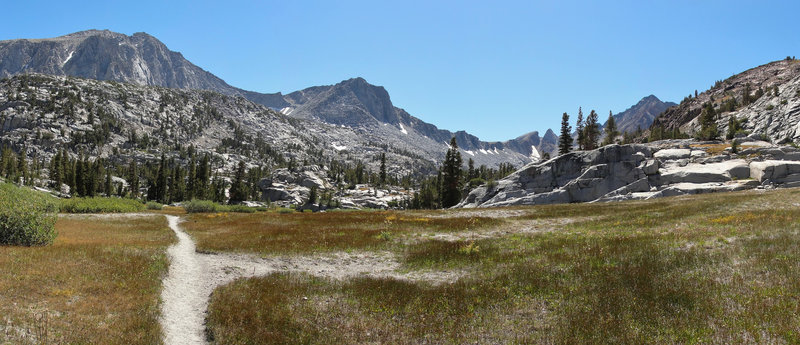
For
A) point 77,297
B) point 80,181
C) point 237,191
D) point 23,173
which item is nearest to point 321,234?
point 77,297

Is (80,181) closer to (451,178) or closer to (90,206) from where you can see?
(90,206)

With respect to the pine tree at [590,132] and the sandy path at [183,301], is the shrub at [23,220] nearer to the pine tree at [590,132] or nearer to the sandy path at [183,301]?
the sandy path at [183,301]

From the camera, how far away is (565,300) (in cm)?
1196

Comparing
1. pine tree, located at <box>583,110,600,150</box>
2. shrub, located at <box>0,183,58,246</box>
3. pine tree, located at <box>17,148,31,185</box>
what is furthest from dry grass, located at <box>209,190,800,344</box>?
pine tree, located at <box>17,148,31,185</box>

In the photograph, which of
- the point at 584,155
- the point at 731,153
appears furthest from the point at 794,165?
the point at 584,155

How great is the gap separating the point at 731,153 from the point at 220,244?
89739 mm

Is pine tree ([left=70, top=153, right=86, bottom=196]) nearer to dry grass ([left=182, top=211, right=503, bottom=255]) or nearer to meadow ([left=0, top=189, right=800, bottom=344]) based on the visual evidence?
dry grass ([left=182, top=211, right=503, bottom=255])

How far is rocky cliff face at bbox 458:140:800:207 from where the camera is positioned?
56.4 meters

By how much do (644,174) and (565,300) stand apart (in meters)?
77.4

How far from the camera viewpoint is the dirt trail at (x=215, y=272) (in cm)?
1161

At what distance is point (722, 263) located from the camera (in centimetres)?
1373

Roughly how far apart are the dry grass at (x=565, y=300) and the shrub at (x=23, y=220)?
48.0 ft

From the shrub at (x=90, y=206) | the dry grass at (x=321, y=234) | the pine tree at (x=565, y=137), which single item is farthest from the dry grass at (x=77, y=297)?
the pine tree at (x=565, y=137)

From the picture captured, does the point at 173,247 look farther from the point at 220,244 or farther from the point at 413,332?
the point at 413,332
